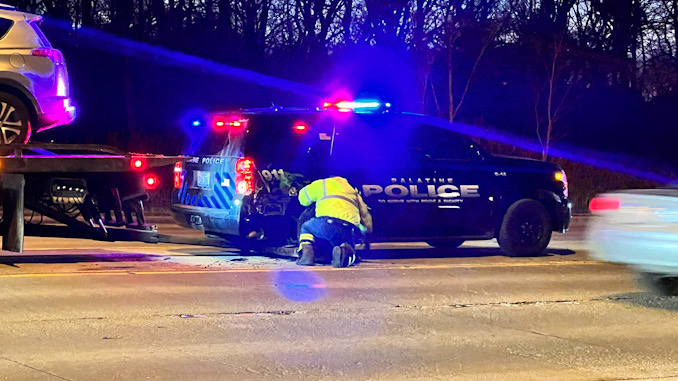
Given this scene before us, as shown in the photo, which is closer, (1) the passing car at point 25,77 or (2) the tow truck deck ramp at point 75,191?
(2) the tow truck deck ramp at point 75,191

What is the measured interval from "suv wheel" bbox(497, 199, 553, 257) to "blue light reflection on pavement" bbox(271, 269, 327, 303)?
310 centimetres

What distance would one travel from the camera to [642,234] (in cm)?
916

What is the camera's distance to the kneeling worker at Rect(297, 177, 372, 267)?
11586 millimetres

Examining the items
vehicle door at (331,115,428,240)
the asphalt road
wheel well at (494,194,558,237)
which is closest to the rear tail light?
the asphalt road

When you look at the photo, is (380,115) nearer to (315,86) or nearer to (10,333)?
(10,333)

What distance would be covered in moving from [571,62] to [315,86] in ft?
28.5

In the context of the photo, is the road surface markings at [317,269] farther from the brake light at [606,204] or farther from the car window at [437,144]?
the brake light at [606,204]

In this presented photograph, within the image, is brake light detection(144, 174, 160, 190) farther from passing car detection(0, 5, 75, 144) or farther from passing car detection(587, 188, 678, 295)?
passing car detection(587, 188, 678, 295)

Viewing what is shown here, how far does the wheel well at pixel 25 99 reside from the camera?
11.3 meters

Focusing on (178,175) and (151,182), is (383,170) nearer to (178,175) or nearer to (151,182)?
(178,175)

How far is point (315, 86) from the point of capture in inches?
1184

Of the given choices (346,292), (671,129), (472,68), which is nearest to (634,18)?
(671,129)

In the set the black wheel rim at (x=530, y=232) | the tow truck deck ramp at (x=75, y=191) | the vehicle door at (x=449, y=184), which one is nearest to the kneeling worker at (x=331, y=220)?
the vehicle door at (x=449, y=184)

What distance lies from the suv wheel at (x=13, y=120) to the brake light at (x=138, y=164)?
1.46 metres
